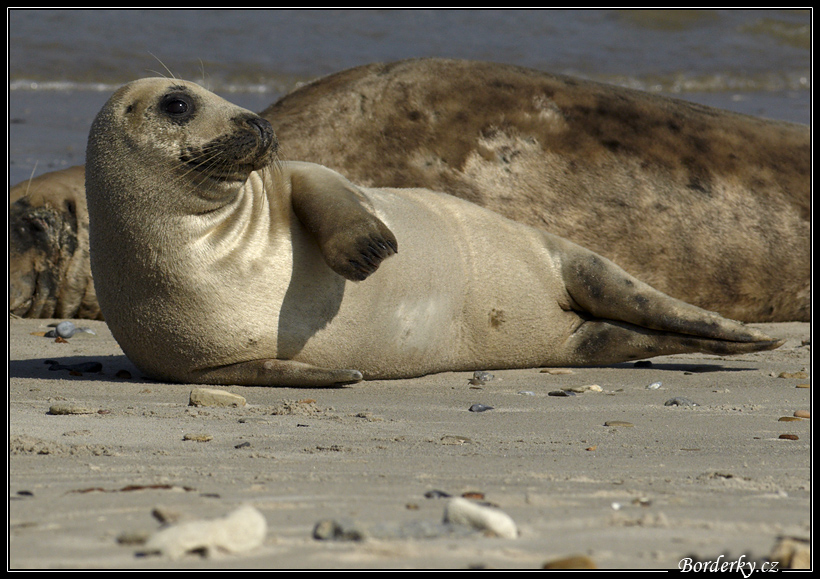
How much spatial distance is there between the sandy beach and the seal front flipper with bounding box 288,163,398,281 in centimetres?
47

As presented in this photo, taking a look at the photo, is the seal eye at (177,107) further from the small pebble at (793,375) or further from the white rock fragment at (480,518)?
the small pebble at (793,375)

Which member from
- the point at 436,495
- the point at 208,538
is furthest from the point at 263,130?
the point at 208,538

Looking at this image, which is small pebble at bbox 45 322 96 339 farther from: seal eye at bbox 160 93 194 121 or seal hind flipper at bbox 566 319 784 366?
seal hind flipper at bbox 566 319 784 366

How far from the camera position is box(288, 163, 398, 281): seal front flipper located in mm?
3672

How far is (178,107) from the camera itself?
3.70m

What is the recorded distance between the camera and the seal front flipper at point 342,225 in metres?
3.67

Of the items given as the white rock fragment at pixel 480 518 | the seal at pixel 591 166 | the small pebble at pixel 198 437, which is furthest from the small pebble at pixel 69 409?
the seal at pixel 591 166

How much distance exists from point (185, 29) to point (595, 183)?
1531cm

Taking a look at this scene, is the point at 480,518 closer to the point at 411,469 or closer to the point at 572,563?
the point at 572,563

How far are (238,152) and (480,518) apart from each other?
2.09m

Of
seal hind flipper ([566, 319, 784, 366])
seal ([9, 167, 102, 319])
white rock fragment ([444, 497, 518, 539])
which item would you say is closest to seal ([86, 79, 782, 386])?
seal hind flipper ([566, 319, 784, 366])

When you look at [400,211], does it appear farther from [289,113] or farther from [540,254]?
[289,113]

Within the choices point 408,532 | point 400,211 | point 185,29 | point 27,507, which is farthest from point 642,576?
point 185,29

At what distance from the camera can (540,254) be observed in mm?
4738
